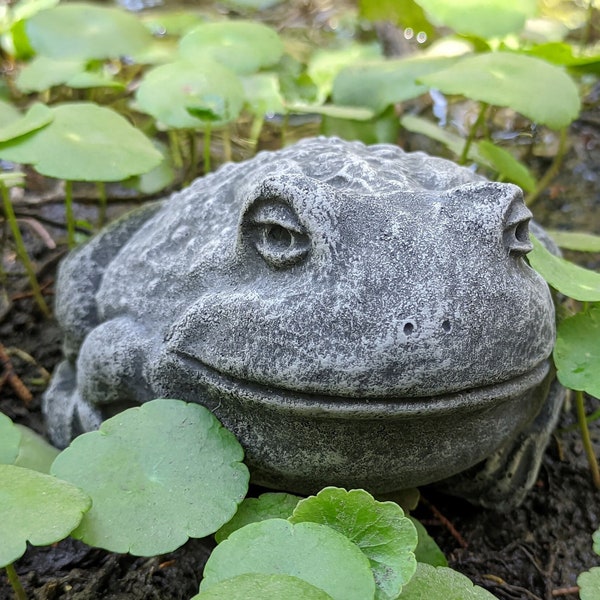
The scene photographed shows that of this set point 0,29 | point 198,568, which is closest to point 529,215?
point 198,568

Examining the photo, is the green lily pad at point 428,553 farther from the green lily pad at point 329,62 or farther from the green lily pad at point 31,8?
the green lily pad at point 31,8

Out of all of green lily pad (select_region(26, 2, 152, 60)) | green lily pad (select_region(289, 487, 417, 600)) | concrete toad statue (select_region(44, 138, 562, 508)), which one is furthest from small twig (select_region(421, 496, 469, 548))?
green lily pad (select_region(26, 2, 152, 60))

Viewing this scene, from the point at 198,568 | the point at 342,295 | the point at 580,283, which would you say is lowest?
the point at 198,568

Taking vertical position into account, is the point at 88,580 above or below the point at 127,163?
below

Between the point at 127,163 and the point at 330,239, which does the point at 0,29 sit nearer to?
the point at 127,163

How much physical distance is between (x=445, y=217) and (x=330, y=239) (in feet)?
0.75

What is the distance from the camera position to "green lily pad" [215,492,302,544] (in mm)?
1475

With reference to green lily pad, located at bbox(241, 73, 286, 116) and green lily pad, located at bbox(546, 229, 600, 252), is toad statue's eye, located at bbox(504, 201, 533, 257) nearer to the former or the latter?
green lily pad, located at bbox(546, 229, 600, 252)

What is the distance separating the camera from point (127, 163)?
81.0 inches

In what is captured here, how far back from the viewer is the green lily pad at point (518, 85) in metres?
2.13

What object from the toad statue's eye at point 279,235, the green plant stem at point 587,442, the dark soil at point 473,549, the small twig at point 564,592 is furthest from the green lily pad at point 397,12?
the small twig at point 564,592

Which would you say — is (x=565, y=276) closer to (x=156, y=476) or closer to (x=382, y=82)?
(x=156, y=476)

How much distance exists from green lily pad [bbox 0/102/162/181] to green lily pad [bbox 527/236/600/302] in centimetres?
109

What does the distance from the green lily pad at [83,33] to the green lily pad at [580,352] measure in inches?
90.0
